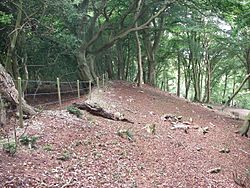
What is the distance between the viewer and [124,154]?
840 cm

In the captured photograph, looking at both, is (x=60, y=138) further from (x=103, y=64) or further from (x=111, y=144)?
(x=103, y=64)

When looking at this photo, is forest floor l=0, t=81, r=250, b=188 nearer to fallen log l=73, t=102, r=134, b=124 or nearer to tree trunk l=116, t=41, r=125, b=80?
fallen log l=73, t=102, r=134, b=124

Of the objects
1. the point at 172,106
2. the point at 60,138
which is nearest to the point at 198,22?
the point at 172,106

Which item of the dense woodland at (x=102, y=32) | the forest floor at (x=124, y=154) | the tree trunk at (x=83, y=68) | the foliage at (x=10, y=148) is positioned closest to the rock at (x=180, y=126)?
the forest floor at (x=124, y=154)

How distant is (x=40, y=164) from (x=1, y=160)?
28.8 inches

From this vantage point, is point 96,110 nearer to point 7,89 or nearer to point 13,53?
point 7,89

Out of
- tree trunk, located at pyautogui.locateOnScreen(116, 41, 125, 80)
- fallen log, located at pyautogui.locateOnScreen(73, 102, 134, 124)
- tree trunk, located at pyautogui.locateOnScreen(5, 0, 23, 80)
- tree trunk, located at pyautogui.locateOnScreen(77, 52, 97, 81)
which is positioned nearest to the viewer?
fallen log, located at pyautogui.locateOnScreen(73, 102, 134, 124)

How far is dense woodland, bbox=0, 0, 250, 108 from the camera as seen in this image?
46.1 ft

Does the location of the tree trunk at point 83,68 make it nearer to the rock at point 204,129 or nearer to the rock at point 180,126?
the rock at point 180,126

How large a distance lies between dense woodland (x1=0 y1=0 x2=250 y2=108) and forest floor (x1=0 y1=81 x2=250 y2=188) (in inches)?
171

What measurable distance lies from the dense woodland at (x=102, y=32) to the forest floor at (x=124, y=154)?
4338mm

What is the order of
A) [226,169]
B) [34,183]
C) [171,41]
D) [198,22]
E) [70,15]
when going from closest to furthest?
[34,183], [226,169], [70,15], [198,22], [171,41]

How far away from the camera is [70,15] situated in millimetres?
14969

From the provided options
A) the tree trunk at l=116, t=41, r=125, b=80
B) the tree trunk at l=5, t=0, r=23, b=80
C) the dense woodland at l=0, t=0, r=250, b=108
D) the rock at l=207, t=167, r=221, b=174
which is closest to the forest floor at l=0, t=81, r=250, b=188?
the rock at l=207, t=167, r=221, b=174
